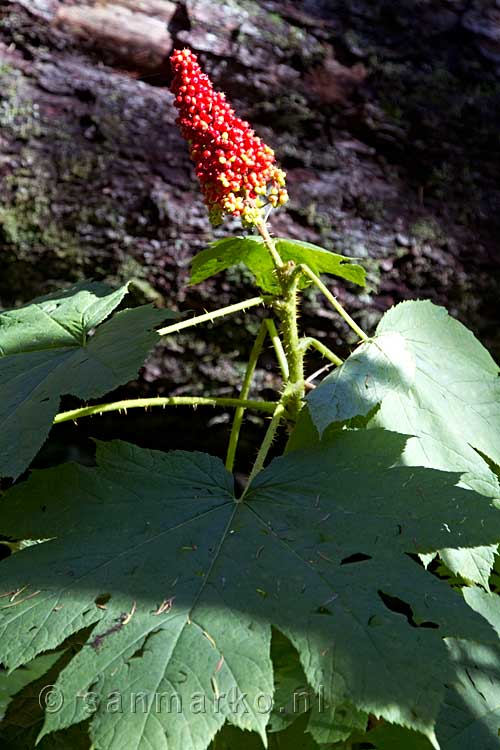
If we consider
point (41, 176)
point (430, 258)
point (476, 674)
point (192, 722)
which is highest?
point (192, 722)

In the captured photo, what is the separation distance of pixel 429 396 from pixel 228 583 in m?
0.41

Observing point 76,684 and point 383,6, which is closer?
point 76,684

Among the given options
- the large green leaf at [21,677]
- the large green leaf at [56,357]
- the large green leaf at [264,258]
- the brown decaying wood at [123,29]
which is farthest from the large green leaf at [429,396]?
the brown decaying wood at [123,29]

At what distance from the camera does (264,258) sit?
1.13 meters

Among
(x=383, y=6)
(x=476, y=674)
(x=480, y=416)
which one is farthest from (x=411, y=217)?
(x=476, y=674)

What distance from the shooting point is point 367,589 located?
2.21 feet

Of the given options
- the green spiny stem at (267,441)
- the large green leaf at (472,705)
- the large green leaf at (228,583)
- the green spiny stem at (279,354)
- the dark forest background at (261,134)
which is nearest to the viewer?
the large green leaf at (228,583)

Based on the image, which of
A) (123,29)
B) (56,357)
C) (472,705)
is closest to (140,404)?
(56,357)

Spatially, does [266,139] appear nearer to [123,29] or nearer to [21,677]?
[123,29]

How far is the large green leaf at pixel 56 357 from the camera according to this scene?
806 mm

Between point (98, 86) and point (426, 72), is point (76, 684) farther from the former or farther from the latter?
point (426, 72)

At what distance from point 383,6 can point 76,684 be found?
7.69 ft

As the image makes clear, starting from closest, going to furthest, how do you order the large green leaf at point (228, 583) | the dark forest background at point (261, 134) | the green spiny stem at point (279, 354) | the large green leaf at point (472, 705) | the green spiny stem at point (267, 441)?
the large green leaf at point (228, 583)
the large green leaf at point (472, 705)
the green spiny stem at point (267, 441)
the green spiny stem at point (279, 354)
the dark forest background at point (261, 134)

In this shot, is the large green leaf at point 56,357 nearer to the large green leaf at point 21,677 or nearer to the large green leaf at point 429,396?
the large green leaf at point 429,396
